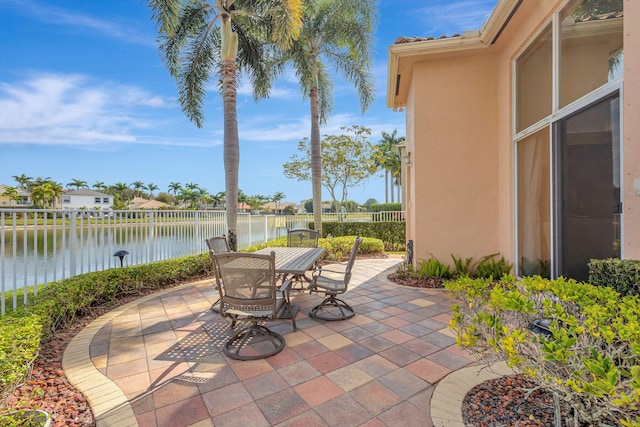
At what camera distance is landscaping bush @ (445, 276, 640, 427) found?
124 cm

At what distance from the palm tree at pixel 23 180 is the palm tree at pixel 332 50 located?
67.1 m

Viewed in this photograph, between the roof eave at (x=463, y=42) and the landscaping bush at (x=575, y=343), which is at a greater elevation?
the roof eave at (x=463, y=42)

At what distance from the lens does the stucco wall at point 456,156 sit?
5.93 m

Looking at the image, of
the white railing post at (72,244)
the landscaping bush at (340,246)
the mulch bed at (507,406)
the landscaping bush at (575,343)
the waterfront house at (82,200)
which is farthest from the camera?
the waterfront house at (82,200)

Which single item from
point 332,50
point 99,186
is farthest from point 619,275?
point 99,186

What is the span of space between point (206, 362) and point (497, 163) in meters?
6.21

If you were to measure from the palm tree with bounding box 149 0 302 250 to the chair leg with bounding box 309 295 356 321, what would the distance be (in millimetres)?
3777

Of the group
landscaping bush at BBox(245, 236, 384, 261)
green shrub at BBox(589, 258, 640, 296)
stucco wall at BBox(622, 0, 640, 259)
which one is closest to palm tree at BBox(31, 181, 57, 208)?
landscaping bush at BBox(245, 236, 384, 261)

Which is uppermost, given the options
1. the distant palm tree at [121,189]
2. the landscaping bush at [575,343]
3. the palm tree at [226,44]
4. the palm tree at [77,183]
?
the palm tree at [77,183]

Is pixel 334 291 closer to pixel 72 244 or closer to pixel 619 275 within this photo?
pixel 619 275

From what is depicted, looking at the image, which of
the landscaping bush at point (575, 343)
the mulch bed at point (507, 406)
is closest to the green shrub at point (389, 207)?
the mulch bed at point (507, 406)

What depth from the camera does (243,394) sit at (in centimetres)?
237

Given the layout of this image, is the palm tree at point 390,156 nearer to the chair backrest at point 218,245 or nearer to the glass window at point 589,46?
the glass window at point 589,46

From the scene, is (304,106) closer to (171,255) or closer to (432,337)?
(171,255)
